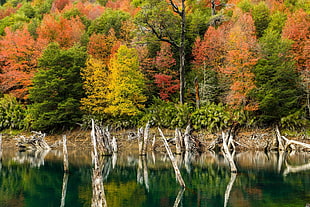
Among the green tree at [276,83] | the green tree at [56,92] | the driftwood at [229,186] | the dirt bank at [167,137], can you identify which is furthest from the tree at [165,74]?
the driftwood at [229,186]

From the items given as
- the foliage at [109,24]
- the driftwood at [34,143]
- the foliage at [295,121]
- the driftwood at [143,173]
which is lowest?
the driftwood at [143,173]

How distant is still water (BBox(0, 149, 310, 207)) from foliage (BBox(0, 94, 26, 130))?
1223 cm

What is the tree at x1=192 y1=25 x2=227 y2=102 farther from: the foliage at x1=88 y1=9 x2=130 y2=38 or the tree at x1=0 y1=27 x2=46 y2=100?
the tree at x1=0 y1=27 x2=46 y2=100

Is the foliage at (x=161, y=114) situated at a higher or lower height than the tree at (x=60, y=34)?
lower

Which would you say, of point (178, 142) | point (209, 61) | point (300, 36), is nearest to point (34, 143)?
point (178, 142)

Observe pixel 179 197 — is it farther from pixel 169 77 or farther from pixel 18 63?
pixel 18 63

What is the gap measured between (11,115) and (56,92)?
6751mm

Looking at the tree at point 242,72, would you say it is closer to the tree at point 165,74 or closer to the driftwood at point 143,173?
the tree at point 165,74

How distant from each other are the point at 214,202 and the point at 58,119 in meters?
27.4

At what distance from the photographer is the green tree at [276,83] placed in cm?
3125

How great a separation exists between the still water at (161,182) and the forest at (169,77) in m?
7.70

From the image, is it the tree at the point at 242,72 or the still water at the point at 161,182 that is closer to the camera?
the still water at the point at 161,182

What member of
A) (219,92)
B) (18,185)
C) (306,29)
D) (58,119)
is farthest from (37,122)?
(306,29)

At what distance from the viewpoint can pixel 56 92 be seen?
37.9 m
